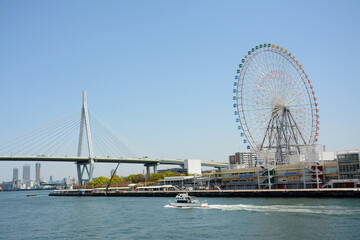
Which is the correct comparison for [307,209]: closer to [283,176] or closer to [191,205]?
[191,205]

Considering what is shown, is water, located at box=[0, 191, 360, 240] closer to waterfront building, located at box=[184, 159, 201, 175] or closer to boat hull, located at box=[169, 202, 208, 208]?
boat hull, located at box=[169, 202, 208, 208]

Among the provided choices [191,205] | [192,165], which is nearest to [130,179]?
[192,165]

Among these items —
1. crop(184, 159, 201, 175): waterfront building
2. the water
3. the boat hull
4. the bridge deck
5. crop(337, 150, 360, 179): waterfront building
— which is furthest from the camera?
crop(184, 159, 201, 175): waterfront building

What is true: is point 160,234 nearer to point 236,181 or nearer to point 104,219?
point 104,219

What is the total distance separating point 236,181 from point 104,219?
5012cm

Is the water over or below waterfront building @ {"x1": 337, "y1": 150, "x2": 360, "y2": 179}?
below

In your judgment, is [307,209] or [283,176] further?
[283,176]

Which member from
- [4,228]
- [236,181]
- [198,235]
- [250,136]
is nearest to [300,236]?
[198,235]

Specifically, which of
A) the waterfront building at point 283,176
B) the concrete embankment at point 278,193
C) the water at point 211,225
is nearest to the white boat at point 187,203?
the water at point 211,225

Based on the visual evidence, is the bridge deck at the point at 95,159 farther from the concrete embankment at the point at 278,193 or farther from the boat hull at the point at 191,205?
the boat hull at the point at 191,205

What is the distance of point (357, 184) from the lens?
67.4 meters

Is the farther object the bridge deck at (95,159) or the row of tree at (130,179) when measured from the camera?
the row of tree at (130,179)

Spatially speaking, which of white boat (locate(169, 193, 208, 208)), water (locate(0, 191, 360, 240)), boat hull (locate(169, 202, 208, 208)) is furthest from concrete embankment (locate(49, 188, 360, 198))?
boat hull (locate(169, 202, 208, 208))

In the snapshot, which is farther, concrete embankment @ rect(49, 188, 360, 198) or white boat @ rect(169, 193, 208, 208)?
concrete embankment @ rect(49, 188, 360, 198)
